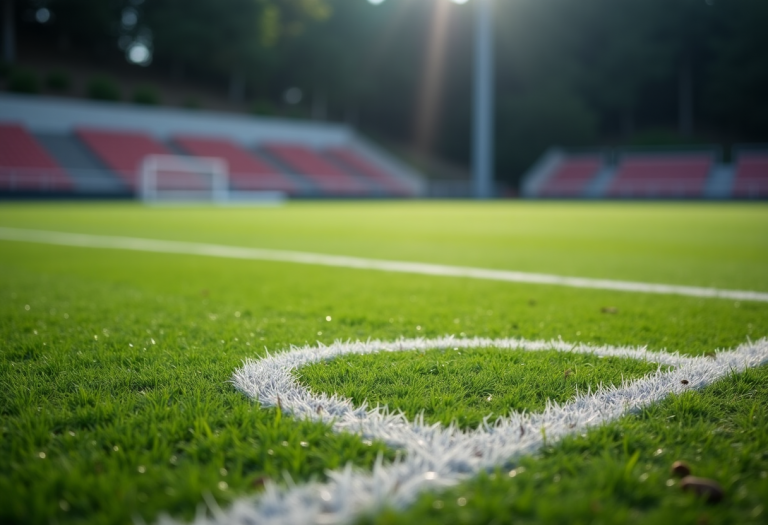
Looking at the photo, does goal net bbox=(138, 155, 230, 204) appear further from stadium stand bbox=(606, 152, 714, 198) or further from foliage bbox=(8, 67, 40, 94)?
stadium stand bbox=(606, 152, 714, 198)

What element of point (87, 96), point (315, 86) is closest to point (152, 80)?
point (87, 96)

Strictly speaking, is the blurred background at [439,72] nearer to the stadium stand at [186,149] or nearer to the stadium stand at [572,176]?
the stadium stand at [572,176]

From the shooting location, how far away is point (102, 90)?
3300 cm

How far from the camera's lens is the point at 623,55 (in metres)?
44.3

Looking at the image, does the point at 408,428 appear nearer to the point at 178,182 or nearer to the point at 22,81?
the point at 178,182

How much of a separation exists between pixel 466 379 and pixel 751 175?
132 feet

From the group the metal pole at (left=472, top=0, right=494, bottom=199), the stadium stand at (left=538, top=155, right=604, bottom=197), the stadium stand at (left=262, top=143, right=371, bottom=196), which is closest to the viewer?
the metal pole at (left=472, top=0, right=494, bottom=199)

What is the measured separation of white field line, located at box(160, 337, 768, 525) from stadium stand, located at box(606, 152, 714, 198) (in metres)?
36.7

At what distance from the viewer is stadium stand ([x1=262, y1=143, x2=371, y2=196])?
3412cm

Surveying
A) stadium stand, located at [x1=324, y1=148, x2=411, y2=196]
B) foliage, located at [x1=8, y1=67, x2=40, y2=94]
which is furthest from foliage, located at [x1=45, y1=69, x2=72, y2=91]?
stadium stand, located at [x1=324, y1=148, x2=411, y2=196]

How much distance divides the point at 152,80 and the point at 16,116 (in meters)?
11.8

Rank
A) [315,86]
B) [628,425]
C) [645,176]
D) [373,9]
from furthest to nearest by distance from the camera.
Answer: [373,9]
[315,86]
[645,176]
[628,425]

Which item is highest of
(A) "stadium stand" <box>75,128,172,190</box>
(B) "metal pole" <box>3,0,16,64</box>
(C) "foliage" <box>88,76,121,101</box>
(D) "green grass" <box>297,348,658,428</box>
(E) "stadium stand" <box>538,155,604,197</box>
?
(B) "metal pole" <box>3,0,16,64</box>

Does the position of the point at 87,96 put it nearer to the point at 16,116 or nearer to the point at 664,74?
the point at 16,116
